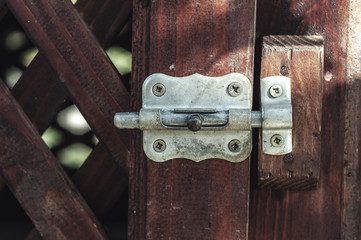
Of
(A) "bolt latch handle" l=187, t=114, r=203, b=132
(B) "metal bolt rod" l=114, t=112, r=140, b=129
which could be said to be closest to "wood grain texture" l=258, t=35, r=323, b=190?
(A) "bolt latch handle" l=187, t=114, r=203, b=132

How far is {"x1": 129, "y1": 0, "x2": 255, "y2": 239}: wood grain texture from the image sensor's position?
2.60 ft

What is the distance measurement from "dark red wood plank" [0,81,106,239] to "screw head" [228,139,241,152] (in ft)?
1.25

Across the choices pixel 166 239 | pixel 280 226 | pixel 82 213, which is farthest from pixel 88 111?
pixel 280 226

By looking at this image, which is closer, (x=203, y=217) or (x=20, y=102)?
(x=203, y=217)

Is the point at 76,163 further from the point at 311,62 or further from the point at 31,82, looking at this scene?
the point at 311,62

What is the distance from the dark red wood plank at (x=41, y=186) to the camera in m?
Result: 0.95

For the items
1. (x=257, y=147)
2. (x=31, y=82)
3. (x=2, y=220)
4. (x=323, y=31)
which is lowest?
(x=2, y=220)

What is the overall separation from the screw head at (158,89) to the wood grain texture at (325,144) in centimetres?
27

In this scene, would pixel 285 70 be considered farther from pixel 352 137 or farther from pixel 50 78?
pixel 50 78

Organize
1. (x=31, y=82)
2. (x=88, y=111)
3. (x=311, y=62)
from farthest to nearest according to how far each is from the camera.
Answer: (x=31, y=82), (x=88, y=111), (x=311, y=62)

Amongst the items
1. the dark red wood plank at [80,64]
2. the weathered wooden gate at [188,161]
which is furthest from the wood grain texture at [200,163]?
the dark red wood plank at [80,64]

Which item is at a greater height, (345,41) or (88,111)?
(345,41)

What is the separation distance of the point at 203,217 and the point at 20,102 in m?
0.59

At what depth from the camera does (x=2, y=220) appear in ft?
4.09
